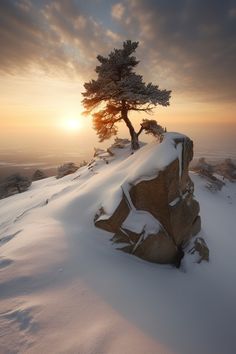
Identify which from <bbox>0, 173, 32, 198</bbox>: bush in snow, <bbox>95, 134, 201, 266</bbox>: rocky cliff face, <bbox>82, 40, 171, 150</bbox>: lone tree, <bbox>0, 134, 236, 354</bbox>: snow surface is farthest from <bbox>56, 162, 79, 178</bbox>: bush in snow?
<bbox>95, 134, 201, 266</bbox>: rocky cliff face

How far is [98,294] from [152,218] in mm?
4311

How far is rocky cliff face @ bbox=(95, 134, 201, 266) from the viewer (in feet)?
30.6

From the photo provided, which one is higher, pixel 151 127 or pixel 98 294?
pixel 151 127

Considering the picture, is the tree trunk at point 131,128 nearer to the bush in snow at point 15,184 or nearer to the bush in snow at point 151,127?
the bush in snow at point 151,127

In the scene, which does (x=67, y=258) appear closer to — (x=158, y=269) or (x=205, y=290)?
(x=158, y=269)

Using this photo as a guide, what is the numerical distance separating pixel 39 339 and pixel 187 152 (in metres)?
10.1

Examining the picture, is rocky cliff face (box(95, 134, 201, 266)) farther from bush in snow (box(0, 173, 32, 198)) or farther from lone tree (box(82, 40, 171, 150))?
bush in snow (box(0, 173, 32, 198))

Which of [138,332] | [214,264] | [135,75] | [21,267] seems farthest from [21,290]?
[135,75]

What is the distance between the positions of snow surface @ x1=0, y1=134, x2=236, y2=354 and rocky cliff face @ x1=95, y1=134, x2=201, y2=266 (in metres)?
0.41

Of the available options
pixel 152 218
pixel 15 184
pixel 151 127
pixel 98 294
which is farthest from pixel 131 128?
pixel 15 184

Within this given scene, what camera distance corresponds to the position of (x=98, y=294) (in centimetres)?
650

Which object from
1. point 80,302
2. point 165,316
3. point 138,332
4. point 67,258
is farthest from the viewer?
point 67,258

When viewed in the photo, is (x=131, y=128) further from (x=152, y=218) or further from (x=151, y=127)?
(x=152, y=218)

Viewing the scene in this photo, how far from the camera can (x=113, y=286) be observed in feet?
23.2
